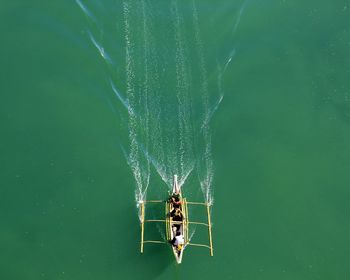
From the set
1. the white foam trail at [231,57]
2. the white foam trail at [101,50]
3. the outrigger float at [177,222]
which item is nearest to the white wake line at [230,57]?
the white foam trail at [231,57]

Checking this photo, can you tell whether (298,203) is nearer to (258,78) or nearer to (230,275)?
(230,275)

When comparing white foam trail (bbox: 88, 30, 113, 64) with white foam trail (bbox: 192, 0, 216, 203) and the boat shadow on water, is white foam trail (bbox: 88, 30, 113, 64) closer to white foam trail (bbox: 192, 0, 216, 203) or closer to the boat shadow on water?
white foam trail (bbox: 192, 0, 216, 203)

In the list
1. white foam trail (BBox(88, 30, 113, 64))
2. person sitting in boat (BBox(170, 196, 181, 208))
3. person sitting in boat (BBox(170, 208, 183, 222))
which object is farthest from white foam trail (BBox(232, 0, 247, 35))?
person sitting in boat (BBox(170, 208, 183, 222))

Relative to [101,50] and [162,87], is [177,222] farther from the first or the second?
[101,50]

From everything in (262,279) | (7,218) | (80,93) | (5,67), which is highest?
(5,67)

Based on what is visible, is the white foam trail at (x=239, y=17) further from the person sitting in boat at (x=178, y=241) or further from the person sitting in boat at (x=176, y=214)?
the person sitting in boat at (x=178, y=241)

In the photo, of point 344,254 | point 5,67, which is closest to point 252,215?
point 344,254
